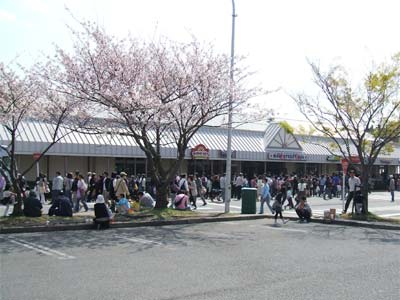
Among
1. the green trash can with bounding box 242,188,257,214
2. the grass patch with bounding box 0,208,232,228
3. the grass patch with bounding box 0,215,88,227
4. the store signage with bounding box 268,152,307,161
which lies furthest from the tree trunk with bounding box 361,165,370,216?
the store signage with bounding box 268,152,307,161

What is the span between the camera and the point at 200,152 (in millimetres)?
31578

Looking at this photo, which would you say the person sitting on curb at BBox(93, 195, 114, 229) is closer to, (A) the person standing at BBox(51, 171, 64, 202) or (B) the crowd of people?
(B) the crowd of people

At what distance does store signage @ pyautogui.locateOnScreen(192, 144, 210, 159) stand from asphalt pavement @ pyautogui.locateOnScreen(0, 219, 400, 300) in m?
16.9

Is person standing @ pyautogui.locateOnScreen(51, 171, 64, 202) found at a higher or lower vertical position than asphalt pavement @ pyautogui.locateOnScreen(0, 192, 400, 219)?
higher

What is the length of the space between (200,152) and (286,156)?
9237mm

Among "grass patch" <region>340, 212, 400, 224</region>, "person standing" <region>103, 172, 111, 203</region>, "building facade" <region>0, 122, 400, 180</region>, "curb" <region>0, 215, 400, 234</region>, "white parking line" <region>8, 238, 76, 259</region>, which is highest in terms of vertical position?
"building facade" <region>0, 122, 400, 180</region>

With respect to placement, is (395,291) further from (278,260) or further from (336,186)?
(336,186)

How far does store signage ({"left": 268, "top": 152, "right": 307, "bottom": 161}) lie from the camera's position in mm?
37144

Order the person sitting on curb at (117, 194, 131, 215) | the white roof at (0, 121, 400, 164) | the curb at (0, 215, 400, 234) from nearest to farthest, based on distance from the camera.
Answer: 1. the curb at (0, 215, 400, 234)
2. the person sitting on curb at (117, 194, 131, 215)
3. the white roof at (0, 121, 400, 164)

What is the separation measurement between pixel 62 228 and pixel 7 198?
17.9 ft

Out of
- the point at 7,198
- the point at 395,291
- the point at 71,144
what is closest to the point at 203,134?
the point at 71,144

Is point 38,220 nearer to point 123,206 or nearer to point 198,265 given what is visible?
point 123,206

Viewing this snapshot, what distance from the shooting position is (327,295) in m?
6.95

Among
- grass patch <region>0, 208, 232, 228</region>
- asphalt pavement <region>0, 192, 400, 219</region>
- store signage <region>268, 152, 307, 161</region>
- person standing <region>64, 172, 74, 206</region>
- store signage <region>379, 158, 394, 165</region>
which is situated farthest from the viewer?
store signage <region>379, 158, 394, 165</region>
